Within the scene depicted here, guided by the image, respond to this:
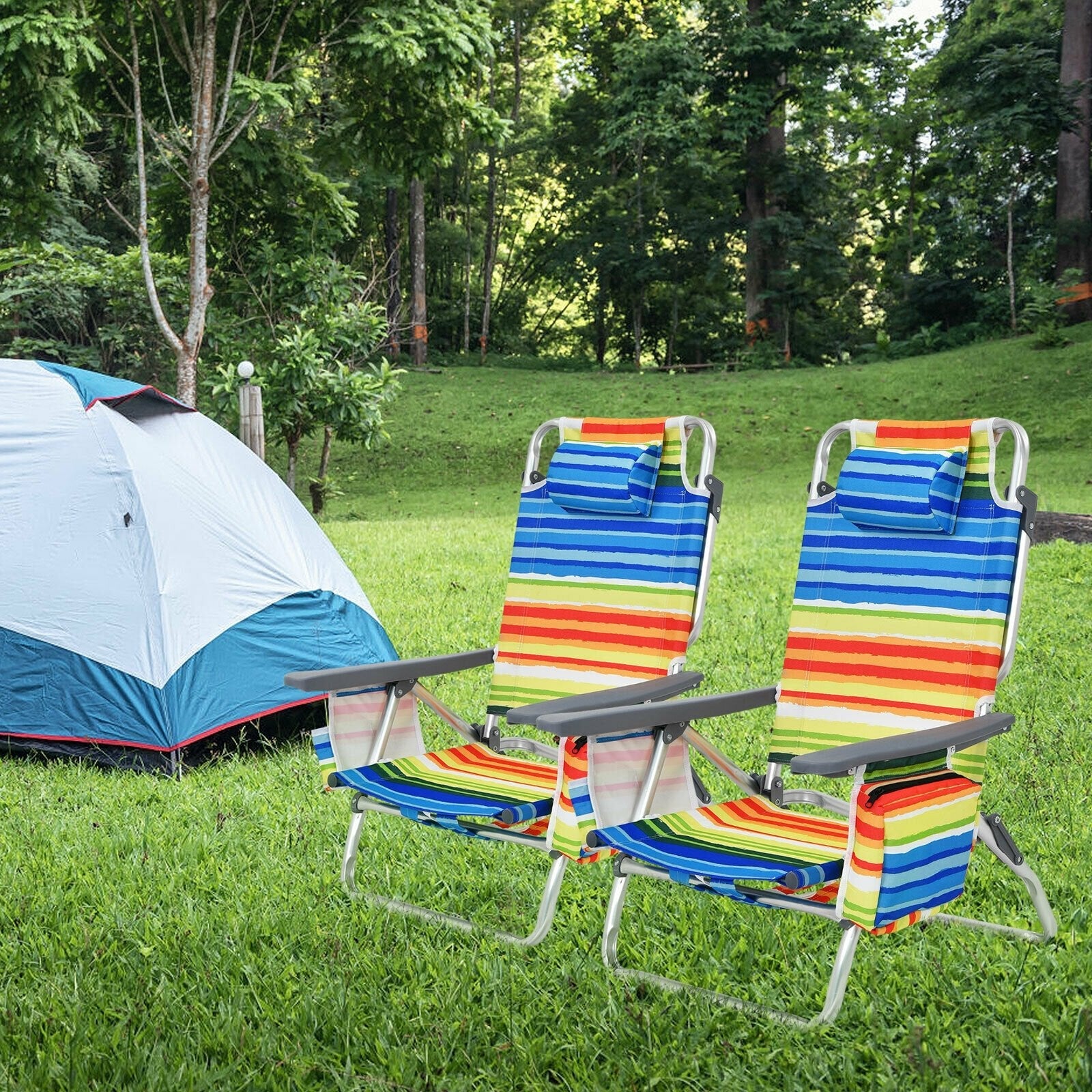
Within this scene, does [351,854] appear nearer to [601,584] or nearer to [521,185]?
[601,584]

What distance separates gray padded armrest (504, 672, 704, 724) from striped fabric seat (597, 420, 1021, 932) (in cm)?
30

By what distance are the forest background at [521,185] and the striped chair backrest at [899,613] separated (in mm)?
8446

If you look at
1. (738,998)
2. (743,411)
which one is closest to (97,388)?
(738,998)

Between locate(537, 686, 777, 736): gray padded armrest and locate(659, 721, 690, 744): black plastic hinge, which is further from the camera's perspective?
locate(659, 721, 690, 744): black plastic hinge

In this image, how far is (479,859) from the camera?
412cm

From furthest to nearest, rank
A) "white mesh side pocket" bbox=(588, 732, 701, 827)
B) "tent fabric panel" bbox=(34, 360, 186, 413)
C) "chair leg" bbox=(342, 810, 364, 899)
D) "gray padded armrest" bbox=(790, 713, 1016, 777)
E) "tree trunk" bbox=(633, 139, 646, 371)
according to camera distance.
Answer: "tree trunk" bbox=(633, 139, 646, 371), "tent fabric panel" bbox=(34, 360, 186, 413), "chair leg" bbox=(342, 810, 364, 899), "white mesh side pocket" bbox=(588, 732, 701, 827), "gray padded armrest" bbox=(790, 713, 1016, 777)

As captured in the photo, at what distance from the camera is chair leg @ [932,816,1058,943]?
3043mm

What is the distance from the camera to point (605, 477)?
4.20 meters

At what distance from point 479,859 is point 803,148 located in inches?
1227

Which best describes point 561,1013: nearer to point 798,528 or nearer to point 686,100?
point 798,528

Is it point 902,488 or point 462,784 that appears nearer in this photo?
point 902,488

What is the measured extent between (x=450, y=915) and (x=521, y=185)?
32.5 m

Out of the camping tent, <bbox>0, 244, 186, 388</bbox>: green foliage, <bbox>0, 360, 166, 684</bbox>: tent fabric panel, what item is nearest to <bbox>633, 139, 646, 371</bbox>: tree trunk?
<bbox>0, 244, 186, 388</bbox>: green foliage

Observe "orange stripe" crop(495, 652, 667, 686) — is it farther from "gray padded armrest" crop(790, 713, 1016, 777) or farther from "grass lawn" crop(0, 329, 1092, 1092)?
"gray padded armrest" crop(790, 713, 1016, 777)
